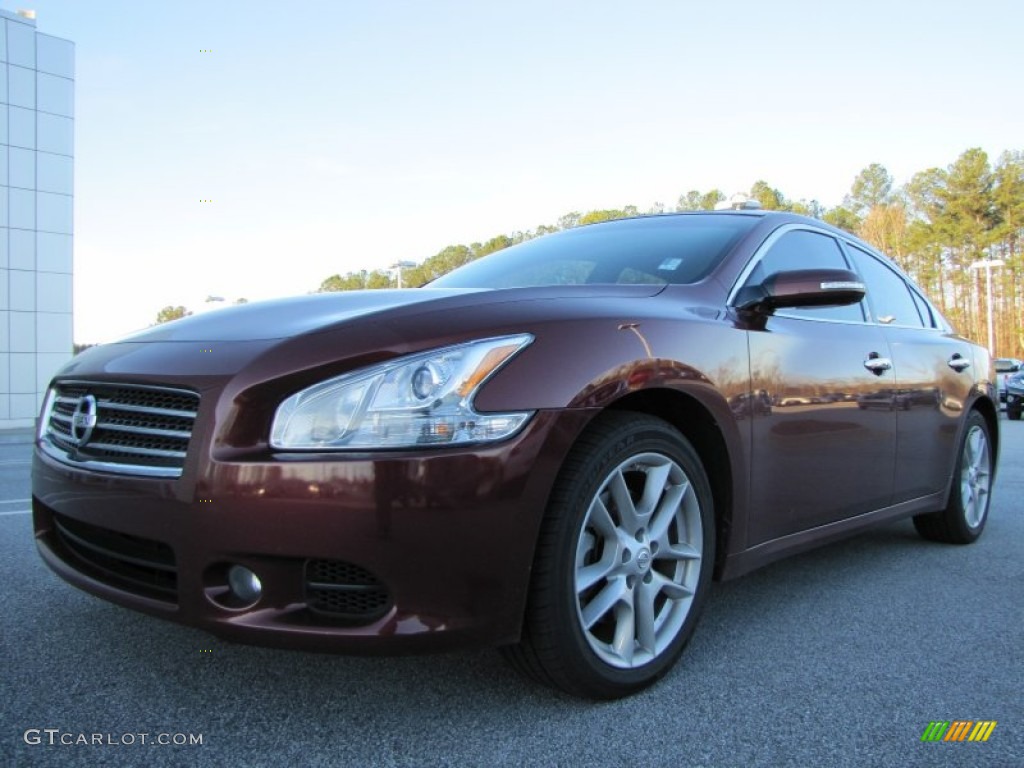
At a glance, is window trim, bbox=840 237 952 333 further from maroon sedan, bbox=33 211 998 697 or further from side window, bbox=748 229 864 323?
maroon sedan, bbox=33 211 998 697

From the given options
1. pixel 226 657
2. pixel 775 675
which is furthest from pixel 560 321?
pixel 226 657

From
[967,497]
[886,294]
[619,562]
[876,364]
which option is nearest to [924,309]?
[886,294]

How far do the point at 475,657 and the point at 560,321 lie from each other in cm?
106

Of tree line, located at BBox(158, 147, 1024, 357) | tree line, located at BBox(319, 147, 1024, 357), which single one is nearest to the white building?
tree line, located at BBox(158, 147, 1024, 357)

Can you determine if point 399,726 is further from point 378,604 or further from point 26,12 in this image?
point 26,12

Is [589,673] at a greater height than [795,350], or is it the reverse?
[795,350]

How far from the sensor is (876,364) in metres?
3.34

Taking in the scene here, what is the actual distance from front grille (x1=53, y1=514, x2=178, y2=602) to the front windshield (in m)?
1.42

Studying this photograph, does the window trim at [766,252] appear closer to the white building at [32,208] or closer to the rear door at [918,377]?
the rear door at [918,377]

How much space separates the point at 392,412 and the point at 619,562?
772mm

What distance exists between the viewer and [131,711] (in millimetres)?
2076

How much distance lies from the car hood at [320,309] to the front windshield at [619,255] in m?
0.34

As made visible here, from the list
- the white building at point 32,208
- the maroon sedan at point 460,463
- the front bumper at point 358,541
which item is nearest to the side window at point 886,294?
the maroon sedan at point 460,463

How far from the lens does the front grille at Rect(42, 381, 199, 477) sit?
1.99 metres
